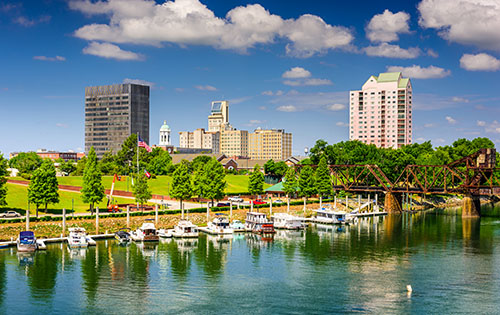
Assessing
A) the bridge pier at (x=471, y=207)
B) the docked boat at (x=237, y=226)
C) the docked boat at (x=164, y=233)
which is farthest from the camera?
the bridge pier at (x=471, y=207)

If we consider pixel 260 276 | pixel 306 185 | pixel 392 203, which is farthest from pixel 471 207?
pixel 260 276

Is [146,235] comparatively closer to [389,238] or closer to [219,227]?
[219,227]

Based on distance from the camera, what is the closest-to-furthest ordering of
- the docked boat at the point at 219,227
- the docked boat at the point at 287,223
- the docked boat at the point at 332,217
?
the docked boat at the point at 219,227
the docked boat at the point at 287,223
the docked boat at the point at 332,217

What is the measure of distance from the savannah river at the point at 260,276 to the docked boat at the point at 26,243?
165cm

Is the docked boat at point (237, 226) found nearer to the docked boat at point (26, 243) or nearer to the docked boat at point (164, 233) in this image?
the docked boat at point (164, 233)

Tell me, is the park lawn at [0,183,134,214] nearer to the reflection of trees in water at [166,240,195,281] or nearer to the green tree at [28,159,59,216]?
the green tree at [28,159,59,216]

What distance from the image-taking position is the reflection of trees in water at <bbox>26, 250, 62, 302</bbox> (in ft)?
191

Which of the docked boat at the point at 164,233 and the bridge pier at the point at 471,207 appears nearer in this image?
the docked boat at the point at 164,233

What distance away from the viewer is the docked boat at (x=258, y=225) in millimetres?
102750

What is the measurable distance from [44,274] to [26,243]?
15220 millimetres

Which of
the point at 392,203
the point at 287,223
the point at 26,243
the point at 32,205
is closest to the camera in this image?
the point at 26,243

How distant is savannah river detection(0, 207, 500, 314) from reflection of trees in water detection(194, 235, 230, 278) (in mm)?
155

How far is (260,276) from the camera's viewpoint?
66.9 m

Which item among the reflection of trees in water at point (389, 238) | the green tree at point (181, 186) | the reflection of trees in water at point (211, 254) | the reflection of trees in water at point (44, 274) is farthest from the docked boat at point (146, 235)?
the reflection of trees in water at point (389, 238)
